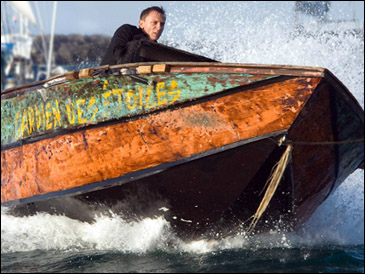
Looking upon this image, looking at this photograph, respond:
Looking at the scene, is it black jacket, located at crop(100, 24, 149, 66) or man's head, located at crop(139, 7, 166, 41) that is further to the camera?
man's head, located at crop(139, 7, 166, 41)

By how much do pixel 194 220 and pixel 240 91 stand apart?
1439mm

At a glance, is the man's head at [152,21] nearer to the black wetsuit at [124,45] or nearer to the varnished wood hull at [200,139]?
the black wetsuit at [124,45]

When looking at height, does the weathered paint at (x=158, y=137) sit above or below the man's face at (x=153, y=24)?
below

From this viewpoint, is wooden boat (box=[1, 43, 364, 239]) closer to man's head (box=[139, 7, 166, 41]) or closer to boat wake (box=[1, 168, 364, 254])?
boat wake (box=[1, 168, 364, 254])

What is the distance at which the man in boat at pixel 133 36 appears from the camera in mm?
5648

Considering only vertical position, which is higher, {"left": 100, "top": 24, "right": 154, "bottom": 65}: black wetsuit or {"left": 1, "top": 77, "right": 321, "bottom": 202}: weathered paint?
{"left": 100, "top": 24, "right": 154, "bottom": 65}: black wetsuit

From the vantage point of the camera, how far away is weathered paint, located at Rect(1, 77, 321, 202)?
4723 mm

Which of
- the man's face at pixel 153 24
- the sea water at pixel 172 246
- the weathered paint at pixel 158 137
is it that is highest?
the man's face at pixel 153 24

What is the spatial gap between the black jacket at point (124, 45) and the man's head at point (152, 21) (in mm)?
67

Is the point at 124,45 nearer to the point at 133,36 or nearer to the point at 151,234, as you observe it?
the point at 133,36

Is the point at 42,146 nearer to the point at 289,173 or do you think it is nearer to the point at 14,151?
the point at 14,151

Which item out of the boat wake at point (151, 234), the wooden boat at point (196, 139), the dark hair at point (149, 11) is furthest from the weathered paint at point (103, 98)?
the dark hair at point (149, 11)

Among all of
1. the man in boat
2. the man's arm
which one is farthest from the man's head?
the man's arm

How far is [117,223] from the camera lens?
19.2 feet
